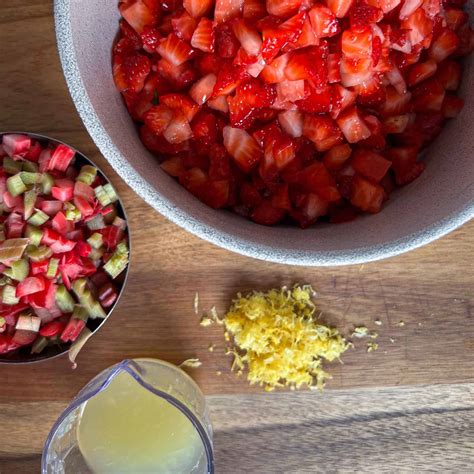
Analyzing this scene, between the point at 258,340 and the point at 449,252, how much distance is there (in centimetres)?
41

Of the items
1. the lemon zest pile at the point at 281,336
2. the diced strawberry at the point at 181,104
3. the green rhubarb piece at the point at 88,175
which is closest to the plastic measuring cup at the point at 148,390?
the lemon zest pile at the point at 281,336

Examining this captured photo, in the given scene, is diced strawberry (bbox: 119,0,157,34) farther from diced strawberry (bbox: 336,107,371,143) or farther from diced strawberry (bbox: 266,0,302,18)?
diced strawberry (bbox: 336,107,371,143)

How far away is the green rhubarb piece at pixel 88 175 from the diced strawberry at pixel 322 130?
0.39m

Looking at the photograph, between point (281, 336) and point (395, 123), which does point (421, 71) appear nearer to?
point (395, 123)

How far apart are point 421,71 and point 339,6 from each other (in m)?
0.19

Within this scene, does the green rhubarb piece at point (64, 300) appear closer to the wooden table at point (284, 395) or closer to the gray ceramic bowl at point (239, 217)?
the wooden table at point (284, 395)

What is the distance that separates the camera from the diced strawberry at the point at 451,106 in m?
1.04

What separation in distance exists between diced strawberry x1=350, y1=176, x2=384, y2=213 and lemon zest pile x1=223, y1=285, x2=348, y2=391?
25 cm

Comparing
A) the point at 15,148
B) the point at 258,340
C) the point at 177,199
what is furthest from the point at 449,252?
the point at 15,148

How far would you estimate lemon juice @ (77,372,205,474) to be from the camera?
118cm

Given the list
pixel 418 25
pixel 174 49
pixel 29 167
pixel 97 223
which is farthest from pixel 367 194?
pixel 29 167

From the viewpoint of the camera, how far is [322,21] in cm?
91

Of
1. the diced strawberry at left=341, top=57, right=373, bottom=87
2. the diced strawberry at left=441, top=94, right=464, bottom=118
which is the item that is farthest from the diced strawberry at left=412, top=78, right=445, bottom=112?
the diced strawberry at left=341, top=57, right=373, bottom=87

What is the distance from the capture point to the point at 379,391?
4.05 feet
